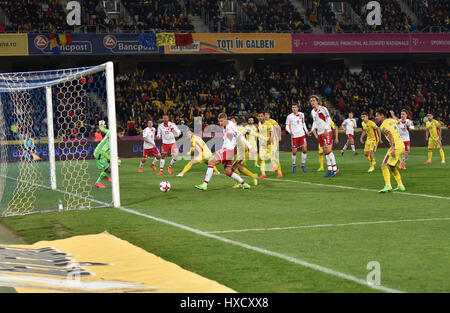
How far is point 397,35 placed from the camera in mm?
44625

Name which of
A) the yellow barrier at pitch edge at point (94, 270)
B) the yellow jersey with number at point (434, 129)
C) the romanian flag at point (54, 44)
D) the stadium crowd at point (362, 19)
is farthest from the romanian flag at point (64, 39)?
the yellow barrier at pitch edge at point (94, 270)

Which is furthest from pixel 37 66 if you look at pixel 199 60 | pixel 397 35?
pixel 397 35

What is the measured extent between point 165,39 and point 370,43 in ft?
46.2

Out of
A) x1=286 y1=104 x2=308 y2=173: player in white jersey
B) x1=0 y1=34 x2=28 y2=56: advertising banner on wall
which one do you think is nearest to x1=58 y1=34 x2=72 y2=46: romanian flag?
x1=0 y1=34 x2=28 y2=56: advertising banner on wall

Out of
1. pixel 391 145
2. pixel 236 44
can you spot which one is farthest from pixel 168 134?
pixel 236 44

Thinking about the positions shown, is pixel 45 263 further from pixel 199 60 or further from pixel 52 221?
pixel 199 60

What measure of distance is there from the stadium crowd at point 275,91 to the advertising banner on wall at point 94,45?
2.44 metres

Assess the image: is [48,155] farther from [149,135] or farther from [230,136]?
[230,136]

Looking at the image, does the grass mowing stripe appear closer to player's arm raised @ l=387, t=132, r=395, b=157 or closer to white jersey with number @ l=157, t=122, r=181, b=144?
player's arm raised @ l=387, t=132, r=395, b=157

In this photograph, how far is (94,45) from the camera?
3781 cm

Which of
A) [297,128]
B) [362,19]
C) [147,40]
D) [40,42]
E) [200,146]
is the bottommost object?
[200,146]

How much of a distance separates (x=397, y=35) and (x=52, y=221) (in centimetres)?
3739

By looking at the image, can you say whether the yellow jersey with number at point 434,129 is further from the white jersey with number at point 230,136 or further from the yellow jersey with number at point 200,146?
the white jersey with number at point 230,136
